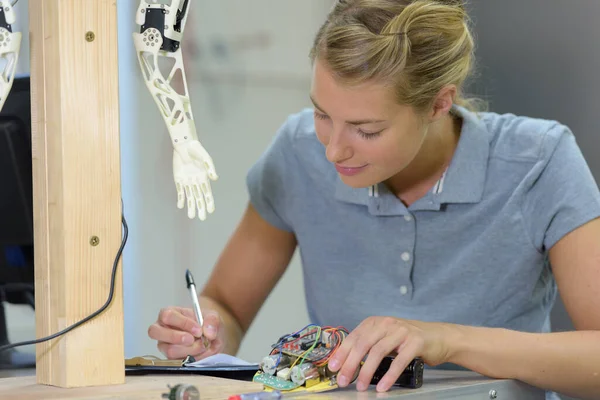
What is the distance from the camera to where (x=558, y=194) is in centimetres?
122

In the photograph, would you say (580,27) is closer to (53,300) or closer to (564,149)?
(564,149)

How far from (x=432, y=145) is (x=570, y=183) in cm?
23

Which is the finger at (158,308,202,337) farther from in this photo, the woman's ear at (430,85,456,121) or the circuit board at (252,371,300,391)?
the woman's ear at (430,85,456,121)

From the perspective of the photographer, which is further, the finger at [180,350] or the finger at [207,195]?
the finger at [180,350]

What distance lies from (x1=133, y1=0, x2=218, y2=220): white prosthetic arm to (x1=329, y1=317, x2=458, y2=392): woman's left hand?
22 cm

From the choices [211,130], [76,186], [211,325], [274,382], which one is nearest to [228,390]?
[274,382]

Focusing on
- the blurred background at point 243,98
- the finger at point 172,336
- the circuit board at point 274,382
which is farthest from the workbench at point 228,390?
the blurred background at point 243,98

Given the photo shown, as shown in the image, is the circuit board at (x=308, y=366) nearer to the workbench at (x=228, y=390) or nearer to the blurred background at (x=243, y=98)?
the workbench at (x=228, y=390)

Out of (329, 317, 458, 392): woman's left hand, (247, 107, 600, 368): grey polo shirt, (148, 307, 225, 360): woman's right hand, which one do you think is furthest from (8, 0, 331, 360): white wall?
(329, 317, 458, 392): woman's left hand

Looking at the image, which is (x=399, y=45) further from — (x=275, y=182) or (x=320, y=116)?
(x=275, y=182)

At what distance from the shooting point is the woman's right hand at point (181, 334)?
1.19m

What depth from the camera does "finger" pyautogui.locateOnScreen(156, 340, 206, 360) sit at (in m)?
1.19

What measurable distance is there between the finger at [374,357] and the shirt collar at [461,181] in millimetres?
421

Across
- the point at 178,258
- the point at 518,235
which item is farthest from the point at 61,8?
the point at 178,258
